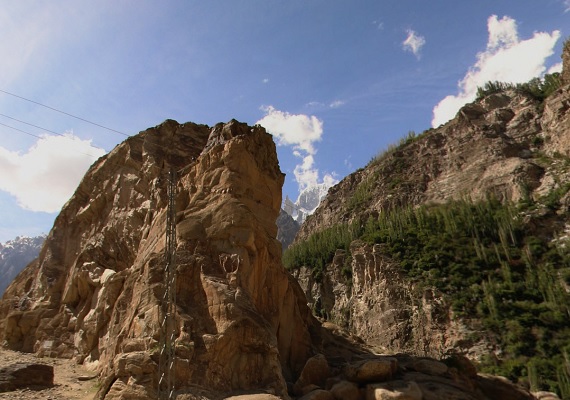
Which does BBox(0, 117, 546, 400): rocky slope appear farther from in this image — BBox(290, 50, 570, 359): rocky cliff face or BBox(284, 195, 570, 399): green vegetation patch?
BBox(290, 50, 570, 359): rocky cliff face

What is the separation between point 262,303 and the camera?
20859mm

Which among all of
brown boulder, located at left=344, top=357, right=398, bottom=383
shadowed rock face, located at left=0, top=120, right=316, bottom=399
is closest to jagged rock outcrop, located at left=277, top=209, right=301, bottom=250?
shadowed rock face, located at left=0, top=120, right=316, bottom=399

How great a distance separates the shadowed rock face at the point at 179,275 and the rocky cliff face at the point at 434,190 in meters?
31.0

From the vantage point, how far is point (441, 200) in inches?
3209

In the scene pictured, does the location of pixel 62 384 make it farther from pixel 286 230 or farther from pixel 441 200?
pixel 286 230

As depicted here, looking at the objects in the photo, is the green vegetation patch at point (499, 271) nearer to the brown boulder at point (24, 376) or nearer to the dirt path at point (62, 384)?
the dirt path at point (62, 384)

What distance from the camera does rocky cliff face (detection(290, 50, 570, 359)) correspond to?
55062 mm

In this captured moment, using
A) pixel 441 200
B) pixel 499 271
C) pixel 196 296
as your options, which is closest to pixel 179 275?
pixel 196 296

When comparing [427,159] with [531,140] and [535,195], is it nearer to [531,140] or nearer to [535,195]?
[531,140]

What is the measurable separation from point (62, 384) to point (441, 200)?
7258 cm

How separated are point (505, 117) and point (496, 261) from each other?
132ft

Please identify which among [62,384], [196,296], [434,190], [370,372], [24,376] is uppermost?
[434,190]

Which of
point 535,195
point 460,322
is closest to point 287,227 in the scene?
point 535,195

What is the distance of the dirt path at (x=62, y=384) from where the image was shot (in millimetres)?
17905
